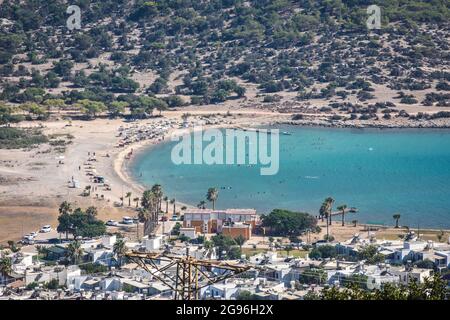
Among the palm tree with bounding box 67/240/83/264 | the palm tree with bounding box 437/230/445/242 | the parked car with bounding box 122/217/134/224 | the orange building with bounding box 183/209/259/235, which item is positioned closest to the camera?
the palm tree with bounding box 67/240/83/264

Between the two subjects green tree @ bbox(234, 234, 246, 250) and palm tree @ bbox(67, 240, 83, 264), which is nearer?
palm tree @ bbox(67, 240, 83, 264)

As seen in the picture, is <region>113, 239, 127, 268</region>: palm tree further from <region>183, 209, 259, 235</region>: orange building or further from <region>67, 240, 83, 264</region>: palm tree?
<region>183, 209, 259, 235</region>: orange building

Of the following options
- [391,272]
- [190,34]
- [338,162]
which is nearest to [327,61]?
[190,34]

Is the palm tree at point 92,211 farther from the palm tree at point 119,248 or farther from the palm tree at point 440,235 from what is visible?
the palm tree at point 440,235

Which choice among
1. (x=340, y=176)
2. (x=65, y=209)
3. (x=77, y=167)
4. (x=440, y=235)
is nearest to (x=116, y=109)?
(x=77, y=167)

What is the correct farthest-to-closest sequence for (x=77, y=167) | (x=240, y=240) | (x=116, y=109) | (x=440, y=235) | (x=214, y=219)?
(x=116, y=109) < (x=77, y=167) < (x=214, y=219) < (x=440, y=235) < (x=240, y=240)

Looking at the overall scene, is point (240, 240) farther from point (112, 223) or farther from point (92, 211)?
point (92, 211)

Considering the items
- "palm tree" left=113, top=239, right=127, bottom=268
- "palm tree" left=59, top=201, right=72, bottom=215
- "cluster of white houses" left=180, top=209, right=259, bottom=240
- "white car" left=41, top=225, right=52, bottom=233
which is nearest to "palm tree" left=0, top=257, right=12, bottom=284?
"palm tree" left=113, top=239, right=127, bottom=268
